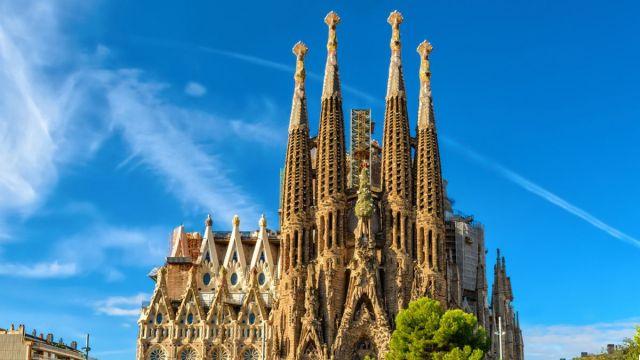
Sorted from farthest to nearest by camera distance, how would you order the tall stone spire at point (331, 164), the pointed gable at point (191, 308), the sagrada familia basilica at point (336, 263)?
the pointed gable at point (191, 308) → the tall stone spire at point (331, 164) → the sagrada familia basilica at point (336, 263)

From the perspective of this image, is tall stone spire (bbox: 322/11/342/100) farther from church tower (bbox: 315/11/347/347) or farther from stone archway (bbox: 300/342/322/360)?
stone archway (bbox: 300/342/322/360)

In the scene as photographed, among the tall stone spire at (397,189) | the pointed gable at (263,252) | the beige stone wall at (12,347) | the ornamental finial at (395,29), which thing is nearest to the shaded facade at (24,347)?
the beige stone wall at (12,347)

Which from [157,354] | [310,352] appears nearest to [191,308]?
[157,354]

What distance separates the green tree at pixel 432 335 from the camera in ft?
143

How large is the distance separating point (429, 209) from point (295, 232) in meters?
9.54

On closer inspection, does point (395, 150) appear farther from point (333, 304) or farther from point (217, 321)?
point (217, 321)

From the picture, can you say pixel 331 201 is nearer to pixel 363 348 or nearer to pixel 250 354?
pixel 363 348

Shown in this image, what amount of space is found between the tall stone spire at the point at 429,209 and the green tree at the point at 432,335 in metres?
13.0

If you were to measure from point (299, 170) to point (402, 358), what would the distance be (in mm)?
21472

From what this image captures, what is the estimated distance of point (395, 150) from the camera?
2448 inches

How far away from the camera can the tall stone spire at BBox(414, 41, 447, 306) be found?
2308 inches

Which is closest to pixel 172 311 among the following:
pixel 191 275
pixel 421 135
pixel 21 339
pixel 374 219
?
pixel 191 275

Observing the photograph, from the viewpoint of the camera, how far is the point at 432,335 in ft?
144

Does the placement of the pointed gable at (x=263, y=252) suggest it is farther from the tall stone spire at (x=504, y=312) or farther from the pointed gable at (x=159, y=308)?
the tall stone spire at (x=504, y=312)
